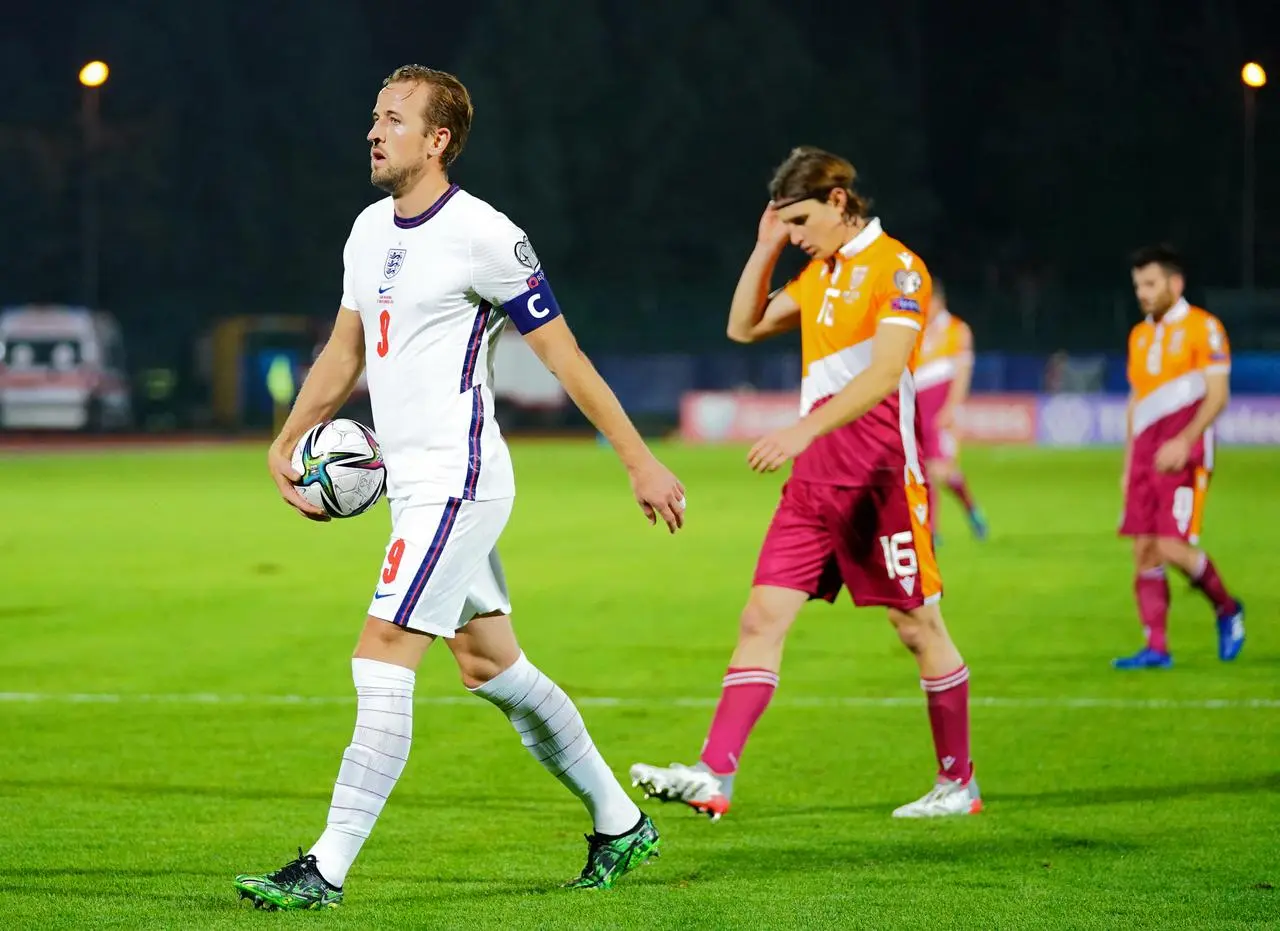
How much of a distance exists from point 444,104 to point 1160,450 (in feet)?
19.9

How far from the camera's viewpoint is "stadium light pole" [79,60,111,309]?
35.2 meters

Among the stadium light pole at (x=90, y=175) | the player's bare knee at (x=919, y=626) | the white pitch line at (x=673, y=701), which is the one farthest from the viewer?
the stadium light pole at (x=90, y=175)

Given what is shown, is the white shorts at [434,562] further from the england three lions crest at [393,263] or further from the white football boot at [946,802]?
the white football boot at [946,802]

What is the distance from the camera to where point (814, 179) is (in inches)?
281

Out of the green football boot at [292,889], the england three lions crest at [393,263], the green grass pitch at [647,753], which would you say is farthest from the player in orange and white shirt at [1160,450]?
the green football boot at [292,889]

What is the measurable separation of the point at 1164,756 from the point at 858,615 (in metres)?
5.13

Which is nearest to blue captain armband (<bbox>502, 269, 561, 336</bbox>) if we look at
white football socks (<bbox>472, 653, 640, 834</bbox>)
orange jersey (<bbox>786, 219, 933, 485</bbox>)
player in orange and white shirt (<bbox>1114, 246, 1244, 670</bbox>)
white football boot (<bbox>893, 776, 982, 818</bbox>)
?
white football socks (<bbox>472, 653, 640, 834</bbox>)

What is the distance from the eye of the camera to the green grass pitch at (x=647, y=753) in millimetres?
5887

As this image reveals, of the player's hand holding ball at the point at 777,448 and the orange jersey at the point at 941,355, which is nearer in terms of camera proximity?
the player's hand holding ball at the point at 777,448

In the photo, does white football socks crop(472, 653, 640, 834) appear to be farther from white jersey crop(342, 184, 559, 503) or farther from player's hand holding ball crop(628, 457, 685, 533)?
player's hand holding ball crop(628, 457, 685, 533)

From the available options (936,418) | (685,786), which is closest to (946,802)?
(685,786)

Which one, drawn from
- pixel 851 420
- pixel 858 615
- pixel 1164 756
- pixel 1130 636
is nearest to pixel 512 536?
pixel 858 615

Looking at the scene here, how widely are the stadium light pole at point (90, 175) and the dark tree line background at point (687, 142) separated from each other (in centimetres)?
59

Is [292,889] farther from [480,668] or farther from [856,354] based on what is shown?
[856,354]
